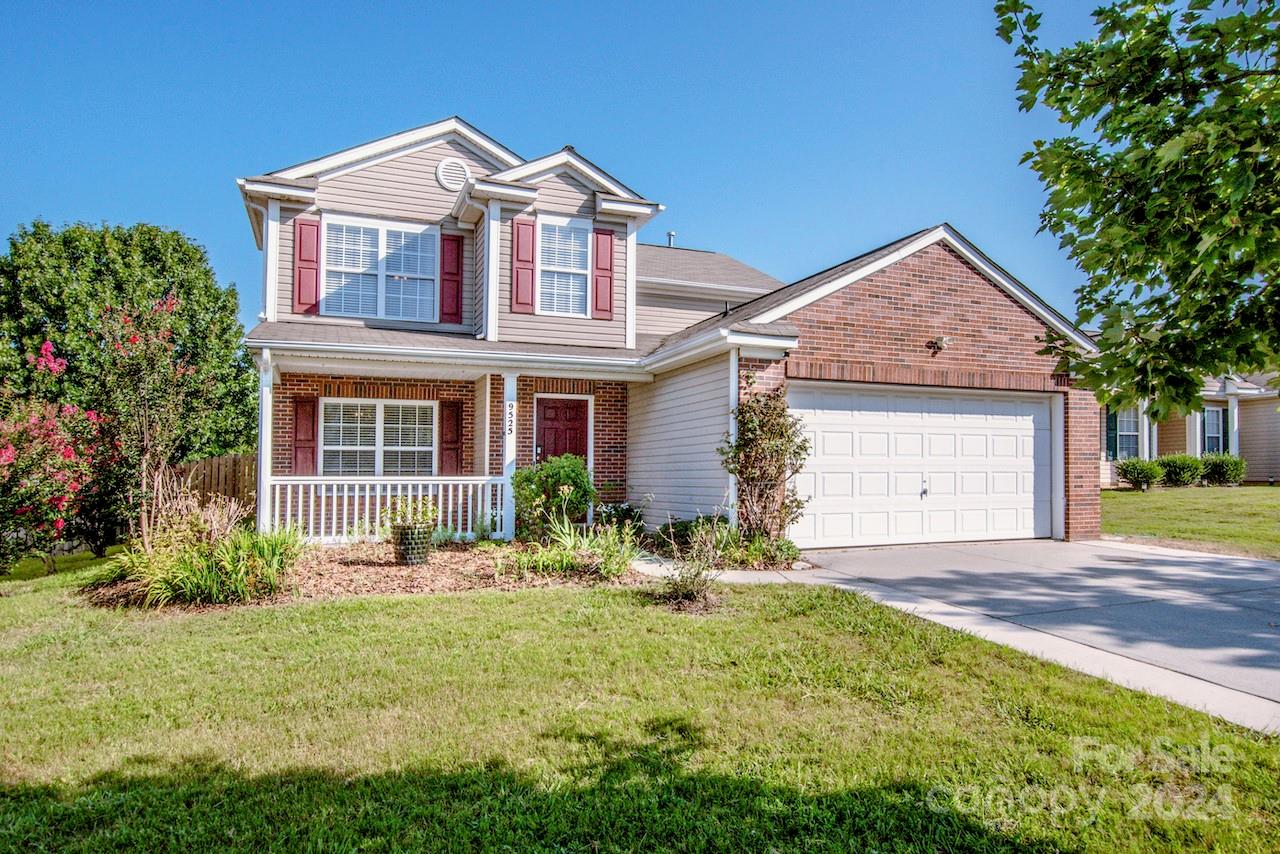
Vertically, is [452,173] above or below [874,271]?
above

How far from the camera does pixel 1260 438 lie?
23.6m

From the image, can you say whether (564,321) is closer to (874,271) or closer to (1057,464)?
(874,271)

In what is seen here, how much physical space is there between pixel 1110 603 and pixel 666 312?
10583 mm

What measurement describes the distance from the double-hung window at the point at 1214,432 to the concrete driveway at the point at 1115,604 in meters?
16.2

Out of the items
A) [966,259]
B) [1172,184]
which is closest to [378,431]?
[966,259]

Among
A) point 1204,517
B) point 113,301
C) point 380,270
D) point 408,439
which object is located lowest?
point 1204,517

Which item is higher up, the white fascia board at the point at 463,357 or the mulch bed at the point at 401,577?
the white fascia board at the point at 463,357

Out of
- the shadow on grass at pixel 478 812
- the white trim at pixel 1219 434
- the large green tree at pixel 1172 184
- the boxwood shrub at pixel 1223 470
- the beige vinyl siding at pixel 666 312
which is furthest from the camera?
the white trim at pixel 1219 434

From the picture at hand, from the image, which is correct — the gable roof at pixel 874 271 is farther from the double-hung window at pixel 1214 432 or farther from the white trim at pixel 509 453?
the double-hung window at pixel 1214 432

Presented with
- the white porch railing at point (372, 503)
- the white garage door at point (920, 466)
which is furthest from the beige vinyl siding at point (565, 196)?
the white garage door at point (920, 466)

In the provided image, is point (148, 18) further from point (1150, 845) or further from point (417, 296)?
point (1150, 845)

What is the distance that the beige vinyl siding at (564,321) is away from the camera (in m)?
12.9

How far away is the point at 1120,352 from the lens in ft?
7.94

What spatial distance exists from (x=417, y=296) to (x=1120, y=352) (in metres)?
12.8
